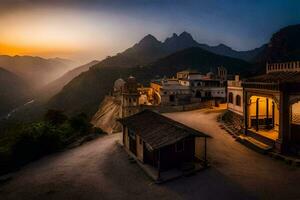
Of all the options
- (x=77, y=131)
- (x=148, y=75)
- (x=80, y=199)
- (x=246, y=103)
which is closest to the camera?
(x=80, y=199)

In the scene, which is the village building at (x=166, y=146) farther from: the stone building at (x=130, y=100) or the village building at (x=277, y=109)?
the stone building at (x=130, y=100)

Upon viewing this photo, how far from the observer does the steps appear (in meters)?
23.1

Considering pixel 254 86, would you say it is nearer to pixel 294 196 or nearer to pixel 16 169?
pixel 294 196

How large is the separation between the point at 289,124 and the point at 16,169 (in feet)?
84.0

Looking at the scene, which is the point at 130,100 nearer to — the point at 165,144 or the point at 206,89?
the point at 206,89

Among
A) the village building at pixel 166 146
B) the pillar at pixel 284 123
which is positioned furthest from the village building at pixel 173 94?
the pillar at pixel 284 123

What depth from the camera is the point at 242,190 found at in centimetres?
1623

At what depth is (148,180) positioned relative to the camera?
62.3ft

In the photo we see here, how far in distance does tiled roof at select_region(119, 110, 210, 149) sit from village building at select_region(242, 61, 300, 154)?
7525 mm

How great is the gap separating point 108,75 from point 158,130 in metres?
133

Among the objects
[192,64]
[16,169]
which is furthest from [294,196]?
[192,64]

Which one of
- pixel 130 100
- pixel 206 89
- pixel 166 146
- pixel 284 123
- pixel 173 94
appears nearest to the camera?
pixel 166 146

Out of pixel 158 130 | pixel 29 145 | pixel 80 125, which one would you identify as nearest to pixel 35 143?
pixel 29 145

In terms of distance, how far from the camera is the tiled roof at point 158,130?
1934 centimetres
